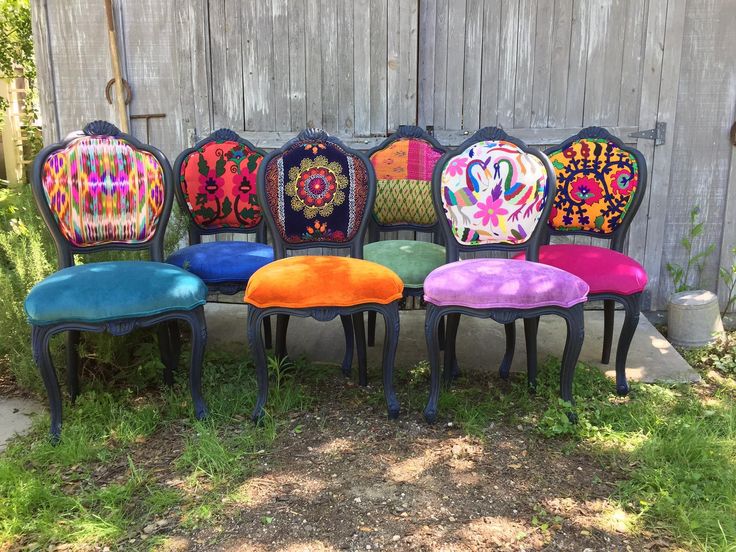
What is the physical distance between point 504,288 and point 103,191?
6.32ft

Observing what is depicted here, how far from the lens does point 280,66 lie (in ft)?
13.4

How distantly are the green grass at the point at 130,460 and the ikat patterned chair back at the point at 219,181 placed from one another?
87 centimetres

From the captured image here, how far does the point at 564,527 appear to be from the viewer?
2.03 m

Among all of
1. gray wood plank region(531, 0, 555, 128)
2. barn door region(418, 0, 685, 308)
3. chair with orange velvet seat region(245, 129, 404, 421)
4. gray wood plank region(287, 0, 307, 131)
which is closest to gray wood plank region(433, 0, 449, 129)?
barn door region(418, 0, 685, 308)

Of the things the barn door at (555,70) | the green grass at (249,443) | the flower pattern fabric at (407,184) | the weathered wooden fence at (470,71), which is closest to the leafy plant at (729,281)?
the weathered wooden fence at (470,71)

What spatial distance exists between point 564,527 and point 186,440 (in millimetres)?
1531

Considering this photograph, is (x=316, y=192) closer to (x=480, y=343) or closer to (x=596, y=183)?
(x=480, y=343)

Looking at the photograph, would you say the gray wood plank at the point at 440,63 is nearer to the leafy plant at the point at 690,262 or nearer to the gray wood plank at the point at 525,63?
the gray wood plank at the point at 525,63

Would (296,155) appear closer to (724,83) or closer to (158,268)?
(158,268)

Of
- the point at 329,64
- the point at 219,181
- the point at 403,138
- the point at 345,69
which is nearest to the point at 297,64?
the point at 329,64

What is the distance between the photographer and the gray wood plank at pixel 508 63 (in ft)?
Result: 12.8


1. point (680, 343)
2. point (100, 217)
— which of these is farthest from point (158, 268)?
point (680, 343)

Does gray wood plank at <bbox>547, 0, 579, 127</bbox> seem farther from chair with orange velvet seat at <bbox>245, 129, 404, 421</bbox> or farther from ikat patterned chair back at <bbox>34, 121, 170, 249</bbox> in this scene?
ikat patterned chair back at <bbox>34, 121, 170, 249</bbox>

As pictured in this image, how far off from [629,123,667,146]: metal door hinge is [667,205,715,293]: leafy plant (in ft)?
1.68
